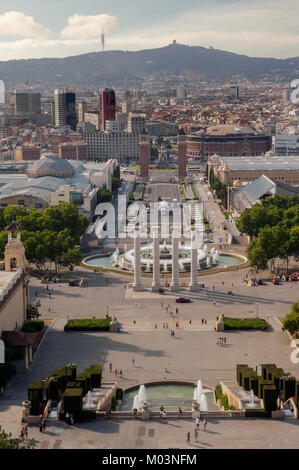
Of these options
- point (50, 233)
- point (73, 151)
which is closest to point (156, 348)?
point (50, 233)

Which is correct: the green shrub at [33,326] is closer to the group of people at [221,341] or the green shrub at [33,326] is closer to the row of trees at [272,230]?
the group of people at [221,341]

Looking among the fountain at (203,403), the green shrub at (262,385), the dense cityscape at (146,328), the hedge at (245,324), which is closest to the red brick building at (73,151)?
the dense cityscape at (146,328)

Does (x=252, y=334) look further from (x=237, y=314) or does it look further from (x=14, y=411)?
(x=14, y=411)

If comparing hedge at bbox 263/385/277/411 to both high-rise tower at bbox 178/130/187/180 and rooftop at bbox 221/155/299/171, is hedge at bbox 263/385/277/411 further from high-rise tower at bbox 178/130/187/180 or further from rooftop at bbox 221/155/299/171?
high-rise tower at bbox 178/130/187/180

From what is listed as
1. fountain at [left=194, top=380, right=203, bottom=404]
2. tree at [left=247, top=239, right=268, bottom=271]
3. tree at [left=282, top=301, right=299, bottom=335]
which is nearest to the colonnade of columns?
tree at [left=247, top=239, right=268, bottom=271]

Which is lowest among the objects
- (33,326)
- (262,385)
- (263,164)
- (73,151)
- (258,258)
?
(33,326)

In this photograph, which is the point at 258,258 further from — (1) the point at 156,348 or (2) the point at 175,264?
(1) the point at 156,348
